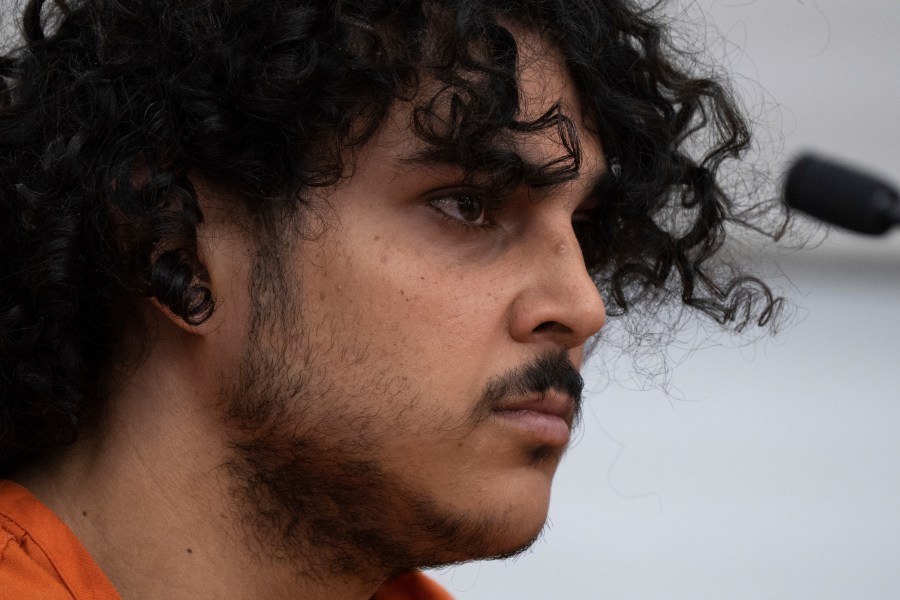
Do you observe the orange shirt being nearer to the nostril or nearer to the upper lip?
the upper lip

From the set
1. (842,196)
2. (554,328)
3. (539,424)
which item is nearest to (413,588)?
(539,424)

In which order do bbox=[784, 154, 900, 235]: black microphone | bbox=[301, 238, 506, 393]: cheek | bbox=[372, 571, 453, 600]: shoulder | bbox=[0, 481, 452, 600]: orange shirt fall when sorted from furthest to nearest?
bbox=[372, 571, 453, 600]: shoulder, bbox=[301, 238, 506, 393]: cheek, bbox=[0, 481, 452, 600]: orange shirt, bbox=[784, 154, 900, 235]: black microphone

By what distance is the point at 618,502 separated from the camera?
11.5 ft

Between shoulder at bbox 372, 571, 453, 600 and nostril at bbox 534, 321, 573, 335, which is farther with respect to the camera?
shoulder at bbox 372, 571, 453, 600

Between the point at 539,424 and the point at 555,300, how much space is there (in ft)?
0.71

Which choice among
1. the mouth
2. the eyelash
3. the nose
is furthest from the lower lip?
the eyelash

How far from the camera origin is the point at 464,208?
6.63ft

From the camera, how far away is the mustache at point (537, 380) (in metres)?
1.94

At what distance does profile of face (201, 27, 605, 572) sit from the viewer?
1923 millimetres

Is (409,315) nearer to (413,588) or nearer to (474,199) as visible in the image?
(474,199)

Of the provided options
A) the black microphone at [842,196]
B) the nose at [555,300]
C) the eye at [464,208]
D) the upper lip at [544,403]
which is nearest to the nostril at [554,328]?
the nose at [555,300]

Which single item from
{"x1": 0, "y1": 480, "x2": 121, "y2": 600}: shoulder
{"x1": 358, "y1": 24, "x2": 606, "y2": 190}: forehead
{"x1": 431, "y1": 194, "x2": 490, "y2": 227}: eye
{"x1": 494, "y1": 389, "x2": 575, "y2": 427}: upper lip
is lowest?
{"x1": 0, "y1": 480, "x2": 121, "y2": 600}: shoulder

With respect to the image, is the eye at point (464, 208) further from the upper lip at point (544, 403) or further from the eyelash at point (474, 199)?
the upper lip at point (544, 403)

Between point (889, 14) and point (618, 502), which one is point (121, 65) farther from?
point (889, 14)
